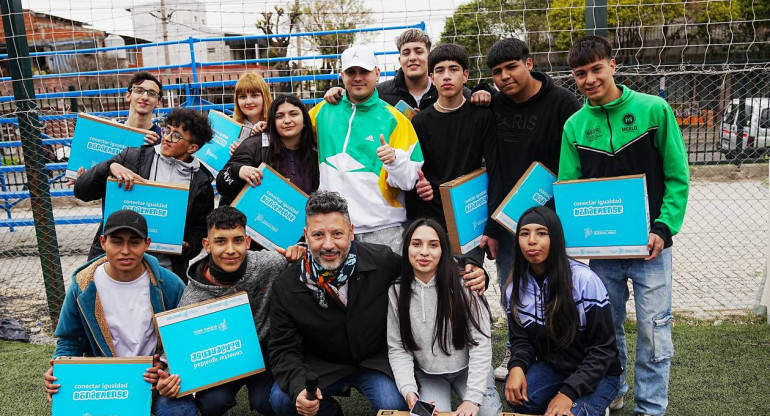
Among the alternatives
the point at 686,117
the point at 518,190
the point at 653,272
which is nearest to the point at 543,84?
the point at 518,190

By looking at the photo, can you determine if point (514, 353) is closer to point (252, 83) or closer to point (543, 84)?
point (543, 84)

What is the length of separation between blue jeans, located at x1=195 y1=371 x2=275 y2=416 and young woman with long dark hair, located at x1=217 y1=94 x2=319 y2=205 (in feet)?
3.64

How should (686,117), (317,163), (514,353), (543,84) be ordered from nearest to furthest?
(514,353) → (543,84) → (317,163) → (686,117)

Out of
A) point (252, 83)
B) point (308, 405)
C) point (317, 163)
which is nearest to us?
point (308, 405)

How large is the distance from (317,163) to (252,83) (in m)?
0.92

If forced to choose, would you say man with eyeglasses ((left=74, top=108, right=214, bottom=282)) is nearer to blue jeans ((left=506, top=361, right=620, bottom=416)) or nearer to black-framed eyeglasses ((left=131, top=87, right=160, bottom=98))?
black-framed eyeglasses ((left=131, top=87, right=160, bottom=98))

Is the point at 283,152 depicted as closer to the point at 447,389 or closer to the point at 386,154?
the point at 386,154

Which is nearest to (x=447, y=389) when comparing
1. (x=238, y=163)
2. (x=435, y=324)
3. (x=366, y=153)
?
(x=435, y=324)

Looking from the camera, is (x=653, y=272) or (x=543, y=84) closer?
(x=653, y=272)

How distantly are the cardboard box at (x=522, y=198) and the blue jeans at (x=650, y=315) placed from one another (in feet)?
1.64

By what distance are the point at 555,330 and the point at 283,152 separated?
6.10 feet

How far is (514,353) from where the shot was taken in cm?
326

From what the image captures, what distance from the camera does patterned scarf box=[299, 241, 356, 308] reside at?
313cm

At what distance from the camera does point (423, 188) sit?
3.62 meters
